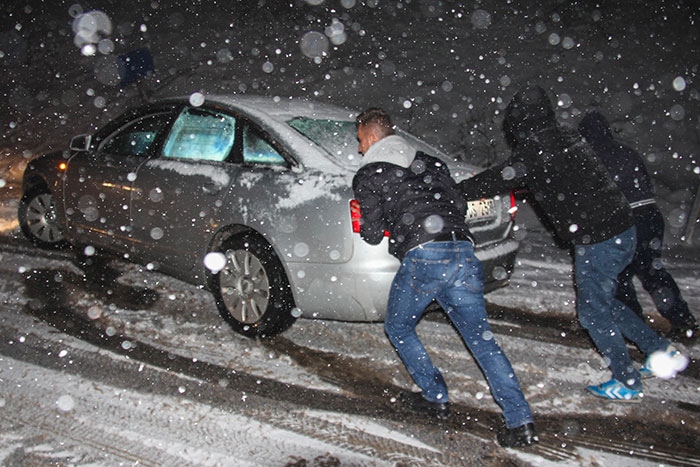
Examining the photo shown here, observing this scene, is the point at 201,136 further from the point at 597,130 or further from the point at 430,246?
the point at 597,130

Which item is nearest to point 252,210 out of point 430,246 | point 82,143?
point 430,246

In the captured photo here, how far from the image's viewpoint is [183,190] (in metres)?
3.73

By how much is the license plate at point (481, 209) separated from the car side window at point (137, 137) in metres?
2.57

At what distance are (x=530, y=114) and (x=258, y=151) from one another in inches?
72.2

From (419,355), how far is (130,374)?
1.76 metres

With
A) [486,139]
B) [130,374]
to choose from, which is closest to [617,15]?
[486,139]

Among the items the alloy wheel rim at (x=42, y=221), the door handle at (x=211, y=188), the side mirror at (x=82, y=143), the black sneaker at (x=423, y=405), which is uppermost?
the side mirror at (x=82, y=143)

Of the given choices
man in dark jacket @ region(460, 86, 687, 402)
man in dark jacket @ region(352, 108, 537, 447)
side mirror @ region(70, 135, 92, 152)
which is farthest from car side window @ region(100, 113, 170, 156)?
man in dark jacket @ region(460, 86, 687, 402)

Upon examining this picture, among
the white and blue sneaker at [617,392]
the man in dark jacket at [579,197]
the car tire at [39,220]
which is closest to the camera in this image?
the man in dark jacket at [579,197]

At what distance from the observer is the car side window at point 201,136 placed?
373 cm

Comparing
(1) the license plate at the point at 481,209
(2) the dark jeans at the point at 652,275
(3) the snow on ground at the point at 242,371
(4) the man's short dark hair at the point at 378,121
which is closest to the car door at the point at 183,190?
(3) the snow on ground at the point at 242,371

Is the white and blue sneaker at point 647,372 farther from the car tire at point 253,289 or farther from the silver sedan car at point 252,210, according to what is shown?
the car tire at point 253,289

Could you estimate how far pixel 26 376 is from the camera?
9.81 ft

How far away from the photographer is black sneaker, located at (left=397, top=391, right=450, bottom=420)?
2.76 m
